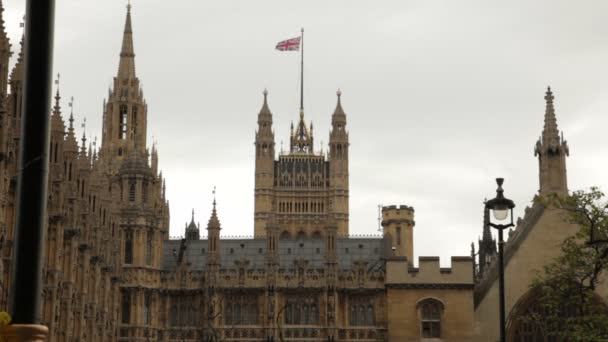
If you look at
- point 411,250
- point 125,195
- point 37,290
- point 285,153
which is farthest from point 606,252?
point 285,153

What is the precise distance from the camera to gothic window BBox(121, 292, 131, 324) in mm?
78250

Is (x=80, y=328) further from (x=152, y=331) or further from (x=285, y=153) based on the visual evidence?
(x=285, y=153)

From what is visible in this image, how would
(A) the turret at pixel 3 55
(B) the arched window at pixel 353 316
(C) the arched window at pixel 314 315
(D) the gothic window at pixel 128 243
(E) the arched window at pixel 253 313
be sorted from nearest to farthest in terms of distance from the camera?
(A) the turret at pixel 3 55 → (C) the arched window at pixel 314 315 → (B) the arched window at pixel 353 316 → (E) the arched window at pixel 253 313 → (D) the gothic window at pixel 128 243

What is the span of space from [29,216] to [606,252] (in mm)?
24629

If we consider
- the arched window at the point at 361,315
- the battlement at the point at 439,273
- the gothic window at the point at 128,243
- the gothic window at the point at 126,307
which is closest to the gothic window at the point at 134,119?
the gothic window at the point at 128,243

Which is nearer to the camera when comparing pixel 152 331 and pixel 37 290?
pixel 37 290

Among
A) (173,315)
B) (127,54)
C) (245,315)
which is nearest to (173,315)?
(173,315)

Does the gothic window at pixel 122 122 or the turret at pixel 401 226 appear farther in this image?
the turret at pixel 401 226

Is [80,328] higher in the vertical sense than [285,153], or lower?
lower

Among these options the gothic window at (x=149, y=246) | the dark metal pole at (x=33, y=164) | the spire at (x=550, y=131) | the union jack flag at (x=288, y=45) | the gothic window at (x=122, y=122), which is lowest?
the dark metal pole at (x=33, y=164)

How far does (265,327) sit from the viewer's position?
7788 centimetres

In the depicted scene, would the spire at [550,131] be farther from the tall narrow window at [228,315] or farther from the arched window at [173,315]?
the arched window at [173,315]

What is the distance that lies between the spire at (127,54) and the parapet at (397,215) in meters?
30.4

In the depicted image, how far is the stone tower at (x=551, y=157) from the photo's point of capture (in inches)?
2963
